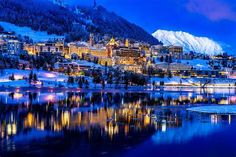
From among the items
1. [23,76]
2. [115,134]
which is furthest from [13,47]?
[115,134]

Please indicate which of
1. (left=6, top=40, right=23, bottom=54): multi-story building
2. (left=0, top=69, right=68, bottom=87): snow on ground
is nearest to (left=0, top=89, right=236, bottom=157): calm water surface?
Result: (left=0, top=69, right=68, bottom=87): snow on ground

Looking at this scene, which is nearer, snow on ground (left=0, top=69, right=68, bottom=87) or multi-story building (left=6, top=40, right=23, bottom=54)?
snow on ground (left=0, top=69, right=68, bottom=87)

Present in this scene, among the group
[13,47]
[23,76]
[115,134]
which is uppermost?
[13,47]

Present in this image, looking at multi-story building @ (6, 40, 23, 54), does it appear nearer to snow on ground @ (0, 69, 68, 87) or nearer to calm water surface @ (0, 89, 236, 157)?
snow on ground @ (0, 69, 68, 87)

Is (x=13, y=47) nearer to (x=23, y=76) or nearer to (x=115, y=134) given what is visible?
(x=23, y=76)

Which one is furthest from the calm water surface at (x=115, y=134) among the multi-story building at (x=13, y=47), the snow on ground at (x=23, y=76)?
the multi-story building at (x=13, y=47)

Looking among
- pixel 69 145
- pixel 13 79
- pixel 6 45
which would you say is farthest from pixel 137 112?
pixel 6 45

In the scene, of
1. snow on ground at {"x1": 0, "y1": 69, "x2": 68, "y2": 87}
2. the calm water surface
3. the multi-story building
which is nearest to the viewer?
the calm water surface

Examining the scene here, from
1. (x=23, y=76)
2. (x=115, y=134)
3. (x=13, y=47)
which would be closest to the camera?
(x=115, y=134)

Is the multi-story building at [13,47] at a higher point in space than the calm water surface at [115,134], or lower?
higher

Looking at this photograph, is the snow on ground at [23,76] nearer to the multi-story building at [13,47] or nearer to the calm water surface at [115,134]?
the multi-story building at [13,47]

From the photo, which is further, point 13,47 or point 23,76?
point 13,47

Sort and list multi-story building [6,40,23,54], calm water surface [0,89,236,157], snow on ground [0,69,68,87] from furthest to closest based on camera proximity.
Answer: multi-story building [6,40,23,54] → snow on ground [0,69,68,87] → calm water surface [0,89,236,157]

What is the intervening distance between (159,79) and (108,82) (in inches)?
1732
